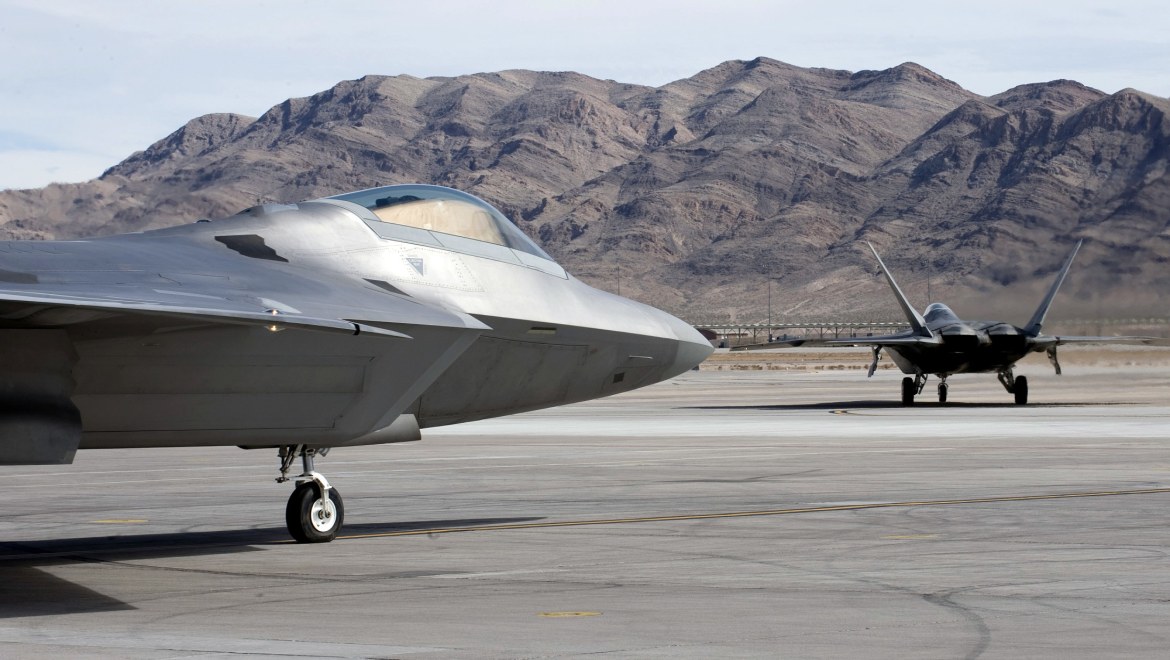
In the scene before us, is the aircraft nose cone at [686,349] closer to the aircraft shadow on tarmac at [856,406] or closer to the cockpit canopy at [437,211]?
the cockpit canopy at [437,211]

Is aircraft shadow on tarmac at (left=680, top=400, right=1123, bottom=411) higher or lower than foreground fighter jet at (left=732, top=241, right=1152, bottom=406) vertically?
lower

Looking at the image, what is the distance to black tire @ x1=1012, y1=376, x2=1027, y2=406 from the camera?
46.6 meters

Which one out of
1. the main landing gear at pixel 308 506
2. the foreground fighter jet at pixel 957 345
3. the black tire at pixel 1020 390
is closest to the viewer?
the main landing gear at pixel 308 506

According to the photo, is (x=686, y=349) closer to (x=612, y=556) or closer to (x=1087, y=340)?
(x=612, y=556)

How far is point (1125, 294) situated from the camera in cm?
6091

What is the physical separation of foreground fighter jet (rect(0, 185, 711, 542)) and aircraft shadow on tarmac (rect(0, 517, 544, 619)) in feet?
3.07

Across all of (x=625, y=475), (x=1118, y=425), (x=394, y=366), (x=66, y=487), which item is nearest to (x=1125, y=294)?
(x=1118, y=425)

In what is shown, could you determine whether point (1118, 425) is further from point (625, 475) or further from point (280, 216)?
point (280, 216)

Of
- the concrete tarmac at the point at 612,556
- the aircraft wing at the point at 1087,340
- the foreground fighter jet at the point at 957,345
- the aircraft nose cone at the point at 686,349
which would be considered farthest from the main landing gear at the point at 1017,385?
the aircraft nose cone at the point at 686,349

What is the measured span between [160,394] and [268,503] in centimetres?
677

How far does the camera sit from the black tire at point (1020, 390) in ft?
153

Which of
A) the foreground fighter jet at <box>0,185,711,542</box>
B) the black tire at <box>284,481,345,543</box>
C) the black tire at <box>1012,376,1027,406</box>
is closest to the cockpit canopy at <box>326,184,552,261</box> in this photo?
the foreground fighter jet at <box>0,185,711,542</box>

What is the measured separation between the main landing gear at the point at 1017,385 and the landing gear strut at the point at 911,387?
8.63ft

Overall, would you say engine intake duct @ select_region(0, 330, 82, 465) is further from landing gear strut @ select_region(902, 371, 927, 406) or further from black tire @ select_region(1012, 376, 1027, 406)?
black tire @ select_region(1012, 376, 1027, 406)
